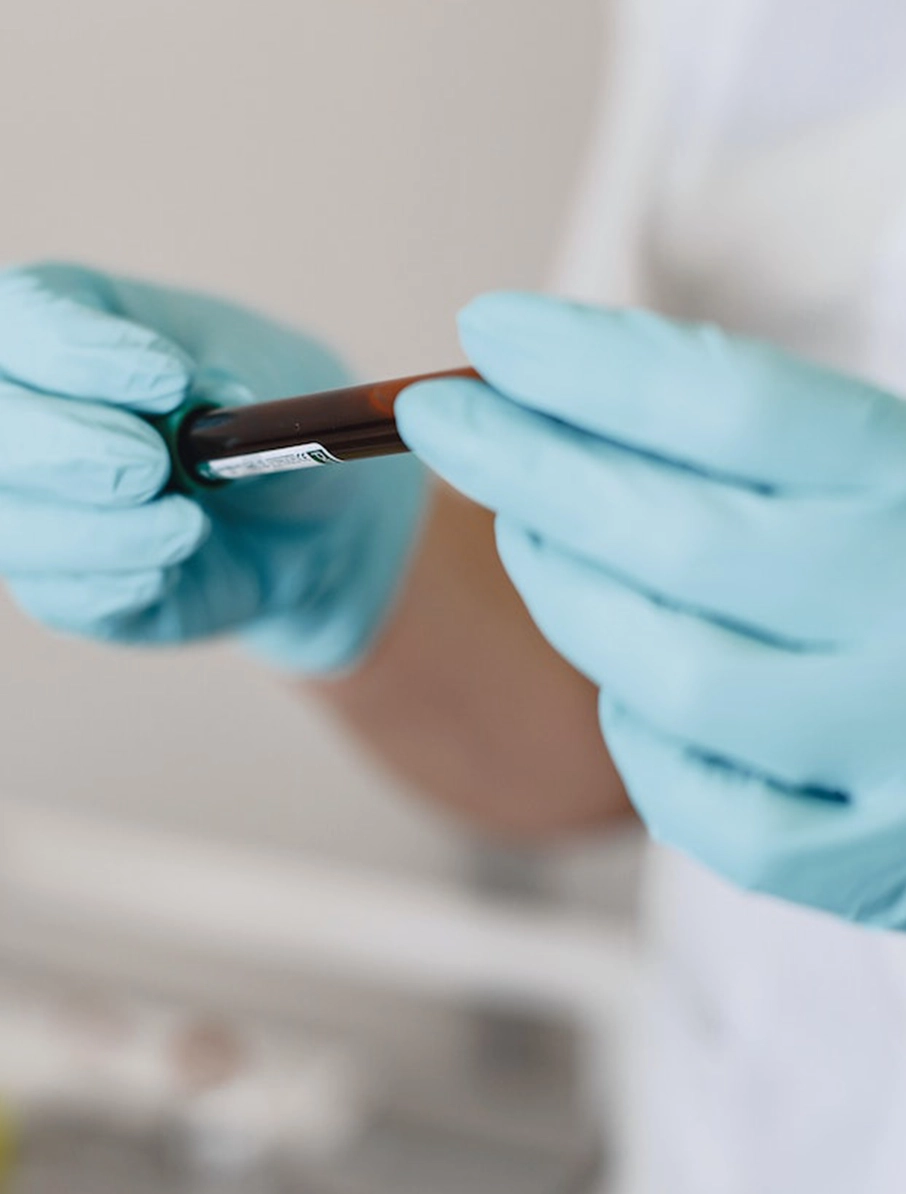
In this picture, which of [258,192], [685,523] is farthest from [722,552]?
[258,192]

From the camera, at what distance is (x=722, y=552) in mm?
342

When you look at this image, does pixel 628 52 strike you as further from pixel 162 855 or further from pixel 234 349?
pixel 162 855

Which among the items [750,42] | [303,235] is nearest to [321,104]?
[303,235]

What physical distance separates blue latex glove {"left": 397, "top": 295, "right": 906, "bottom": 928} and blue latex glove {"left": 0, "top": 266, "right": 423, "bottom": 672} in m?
0.13

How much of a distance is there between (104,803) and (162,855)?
17cm

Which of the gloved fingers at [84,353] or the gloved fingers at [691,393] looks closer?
the gloved fingers at [691,393]

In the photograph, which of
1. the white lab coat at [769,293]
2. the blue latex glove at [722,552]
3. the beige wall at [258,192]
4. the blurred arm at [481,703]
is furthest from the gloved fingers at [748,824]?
the beige wall at [258,192]

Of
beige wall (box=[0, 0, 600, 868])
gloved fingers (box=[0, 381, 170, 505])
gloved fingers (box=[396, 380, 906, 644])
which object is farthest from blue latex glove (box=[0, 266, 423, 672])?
beige wall (box=[0, 0, 600, 868])

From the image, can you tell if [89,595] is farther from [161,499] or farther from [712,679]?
[712,679]

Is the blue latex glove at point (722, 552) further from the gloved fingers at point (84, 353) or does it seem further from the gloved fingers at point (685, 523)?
the gloved fingers at point (84, 353)

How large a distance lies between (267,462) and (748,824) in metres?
0.20

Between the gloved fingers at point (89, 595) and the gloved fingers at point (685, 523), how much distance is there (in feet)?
0.56

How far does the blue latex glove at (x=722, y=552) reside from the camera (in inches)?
13.5

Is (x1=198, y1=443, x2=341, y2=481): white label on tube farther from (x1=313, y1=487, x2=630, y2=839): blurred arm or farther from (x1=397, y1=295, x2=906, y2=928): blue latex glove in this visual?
(x1=313, y1=487, x2=630, y2=839): blurred arm
